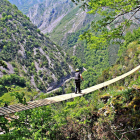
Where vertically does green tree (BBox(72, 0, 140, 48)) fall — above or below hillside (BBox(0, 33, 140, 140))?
above

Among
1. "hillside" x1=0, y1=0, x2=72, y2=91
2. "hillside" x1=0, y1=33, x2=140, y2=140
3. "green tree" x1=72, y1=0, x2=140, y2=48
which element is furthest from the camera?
"hillside" x1=0, y1=0, x2=72, y2=91

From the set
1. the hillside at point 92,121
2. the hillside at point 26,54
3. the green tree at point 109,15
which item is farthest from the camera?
the hillside at point 26,54

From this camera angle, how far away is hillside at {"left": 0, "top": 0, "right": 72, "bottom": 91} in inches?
2917

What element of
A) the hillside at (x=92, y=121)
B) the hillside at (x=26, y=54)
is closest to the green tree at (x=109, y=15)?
the hillside at (x=92, y=121)

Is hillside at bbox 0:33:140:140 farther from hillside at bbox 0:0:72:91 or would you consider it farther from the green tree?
hillside at bbox 0:0:72:91

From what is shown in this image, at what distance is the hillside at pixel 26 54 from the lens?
2917 inches

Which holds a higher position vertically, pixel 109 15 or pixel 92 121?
pixel 109 15

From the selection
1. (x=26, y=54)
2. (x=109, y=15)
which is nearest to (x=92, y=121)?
(x=109, y=15)

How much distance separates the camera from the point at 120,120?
4.90m

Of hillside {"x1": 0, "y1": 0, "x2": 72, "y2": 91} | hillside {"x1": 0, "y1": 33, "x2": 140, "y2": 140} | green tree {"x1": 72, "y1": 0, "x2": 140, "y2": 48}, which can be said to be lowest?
hillside {"x1": 0, "y1": 33, "x2": 140, "y2": 140}

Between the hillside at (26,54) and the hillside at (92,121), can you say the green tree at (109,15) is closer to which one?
the hillside at (92,121)

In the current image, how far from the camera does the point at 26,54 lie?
3364 inches

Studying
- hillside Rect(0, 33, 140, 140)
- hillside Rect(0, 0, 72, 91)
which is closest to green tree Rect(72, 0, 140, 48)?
hillside Rect(0, 33, 140, 140)

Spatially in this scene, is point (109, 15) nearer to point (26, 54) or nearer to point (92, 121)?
point (92, 121)
